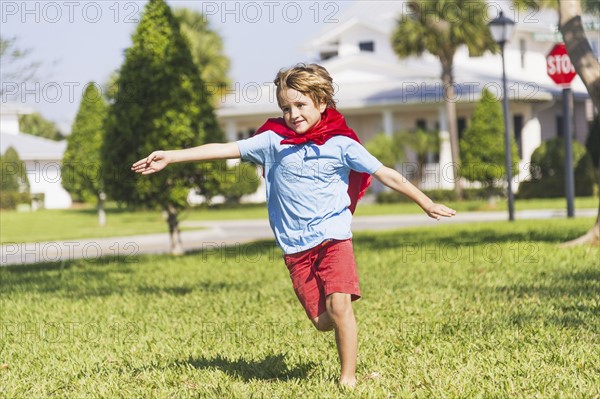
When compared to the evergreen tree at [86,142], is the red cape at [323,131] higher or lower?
lower

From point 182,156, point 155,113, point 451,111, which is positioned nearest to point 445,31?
point 451,111

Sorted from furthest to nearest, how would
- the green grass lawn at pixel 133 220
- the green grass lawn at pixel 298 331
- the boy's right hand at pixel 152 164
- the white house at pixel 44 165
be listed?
1. the white house at pixel 44 165
2. the green grass lawn at pixel 133 220
3. the green grass lawn at pixel 298 331
4. the boy's right hand at pixel 152 164

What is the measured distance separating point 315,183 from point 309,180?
0.13 feet

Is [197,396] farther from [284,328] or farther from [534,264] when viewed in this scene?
[534,264]

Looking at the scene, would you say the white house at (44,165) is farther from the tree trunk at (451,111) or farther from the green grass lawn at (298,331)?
the green grass lawn at (298,331)

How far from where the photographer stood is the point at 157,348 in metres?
7.82

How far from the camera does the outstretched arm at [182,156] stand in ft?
17.7

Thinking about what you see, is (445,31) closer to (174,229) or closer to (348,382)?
(174,229)

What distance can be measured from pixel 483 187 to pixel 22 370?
1169 inches

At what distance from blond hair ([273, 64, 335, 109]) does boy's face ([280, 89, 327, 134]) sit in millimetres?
24

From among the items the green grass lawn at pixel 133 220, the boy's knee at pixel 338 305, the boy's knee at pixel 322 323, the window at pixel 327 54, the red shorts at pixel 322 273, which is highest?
the window at pixel 327 54

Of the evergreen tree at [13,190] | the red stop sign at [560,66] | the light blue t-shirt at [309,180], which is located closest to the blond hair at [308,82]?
the light blue t-shirt at [309,180]

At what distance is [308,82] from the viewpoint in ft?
18.5

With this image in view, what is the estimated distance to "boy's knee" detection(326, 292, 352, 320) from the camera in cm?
573
